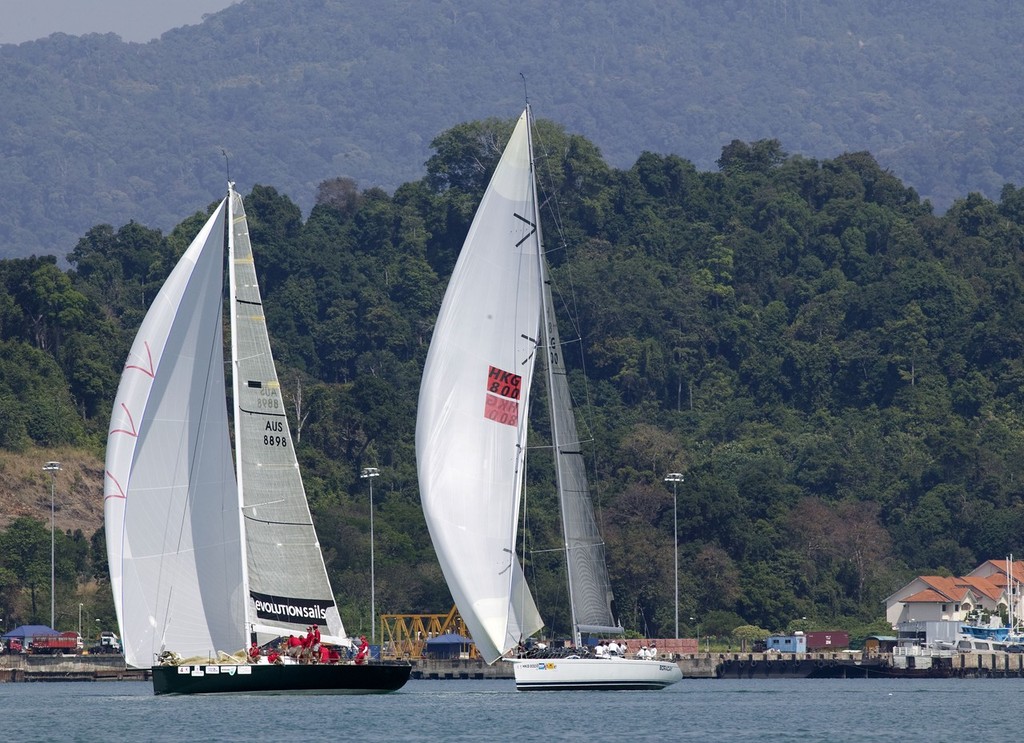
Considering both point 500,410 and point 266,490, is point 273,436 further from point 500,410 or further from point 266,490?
point 500,410

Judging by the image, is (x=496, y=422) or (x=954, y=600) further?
(x=954, y=600)

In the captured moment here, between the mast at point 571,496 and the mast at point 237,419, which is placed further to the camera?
the mast at point 571,496

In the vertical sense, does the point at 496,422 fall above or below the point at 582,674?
above

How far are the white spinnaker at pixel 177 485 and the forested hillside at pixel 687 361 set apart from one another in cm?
4228

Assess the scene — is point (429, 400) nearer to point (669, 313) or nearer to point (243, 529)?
point (243, 529)

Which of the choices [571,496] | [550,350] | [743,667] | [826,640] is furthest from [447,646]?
[550,350]

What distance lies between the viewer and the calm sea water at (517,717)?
42.6 meters

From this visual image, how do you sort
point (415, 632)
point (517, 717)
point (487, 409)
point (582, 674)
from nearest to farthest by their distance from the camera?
point (517, 717) < point (487, 409) < point (582, 674) < point (415, 632)

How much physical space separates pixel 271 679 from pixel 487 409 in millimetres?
7500

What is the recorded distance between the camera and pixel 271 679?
4616cm

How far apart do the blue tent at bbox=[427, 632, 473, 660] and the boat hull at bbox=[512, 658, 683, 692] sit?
33.6m

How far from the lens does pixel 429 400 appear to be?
4709 centimetres

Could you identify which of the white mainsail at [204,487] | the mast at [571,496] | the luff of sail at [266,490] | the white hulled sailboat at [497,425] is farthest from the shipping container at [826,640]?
the white mainsail at [204,487]

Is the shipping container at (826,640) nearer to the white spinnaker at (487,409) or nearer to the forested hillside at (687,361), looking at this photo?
the forested hillside at (687,361)
